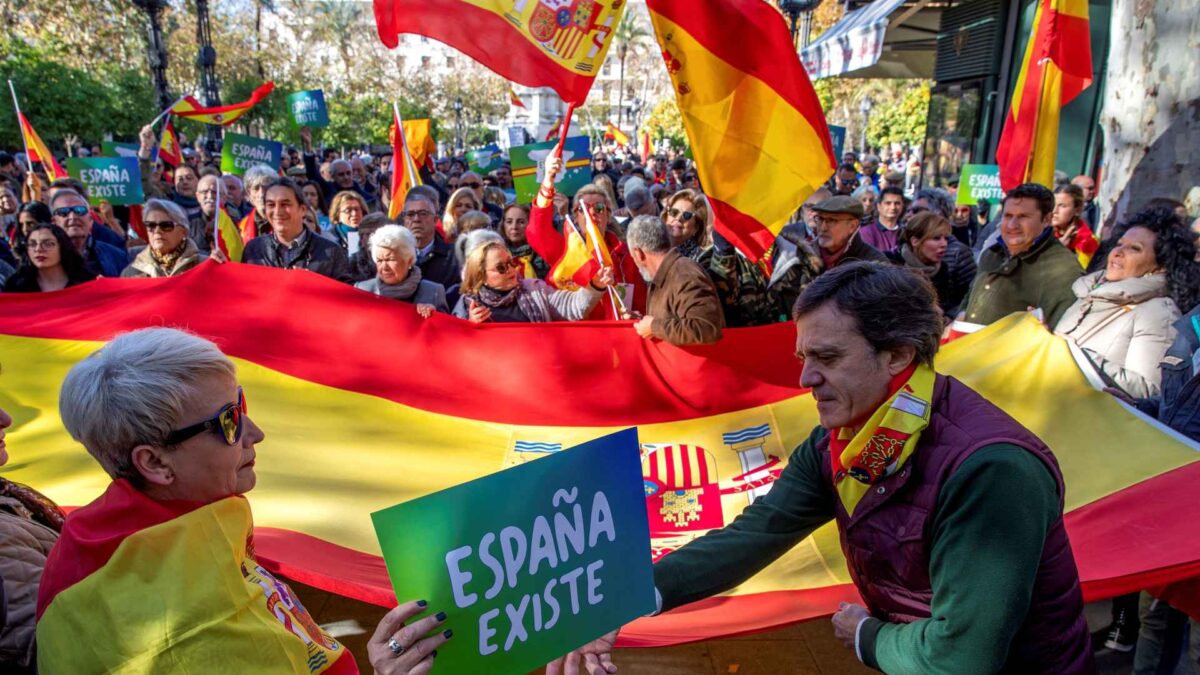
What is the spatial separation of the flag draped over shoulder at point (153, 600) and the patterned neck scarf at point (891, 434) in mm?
1306

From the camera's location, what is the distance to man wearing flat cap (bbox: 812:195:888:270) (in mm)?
5273

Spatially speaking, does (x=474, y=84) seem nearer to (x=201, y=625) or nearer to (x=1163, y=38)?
(x=1163, y=38)

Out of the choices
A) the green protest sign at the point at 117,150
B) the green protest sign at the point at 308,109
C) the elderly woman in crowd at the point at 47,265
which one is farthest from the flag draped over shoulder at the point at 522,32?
the green protest sign at the point at 308,109

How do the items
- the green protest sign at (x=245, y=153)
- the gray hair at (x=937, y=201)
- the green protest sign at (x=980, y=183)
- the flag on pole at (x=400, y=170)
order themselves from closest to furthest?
1. the gray hair at (x=937, y=201)
2. the green protest sign at (x=980, y=183)
3. the flag on pole at (x=400, y=170)
4. the green protest sign at (x=245, y=153)

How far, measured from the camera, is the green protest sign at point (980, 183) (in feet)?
29.1

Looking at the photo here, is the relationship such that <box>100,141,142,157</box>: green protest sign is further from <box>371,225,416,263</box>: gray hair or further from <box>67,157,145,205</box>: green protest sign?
<box>371,225,416,263</box>: gray hair

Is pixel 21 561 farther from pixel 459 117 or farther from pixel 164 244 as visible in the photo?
pixel 459 117

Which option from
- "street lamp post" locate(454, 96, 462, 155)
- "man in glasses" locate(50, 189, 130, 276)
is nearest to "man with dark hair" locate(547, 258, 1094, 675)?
"man in glasses" locate(50, 189, 130, 276)

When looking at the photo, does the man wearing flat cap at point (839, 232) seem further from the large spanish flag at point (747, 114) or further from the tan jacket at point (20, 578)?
the tan jacket at point (20, 578)

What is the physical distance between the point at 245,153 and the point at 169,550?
10414 mm

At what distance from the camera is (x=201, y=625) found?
149 cm

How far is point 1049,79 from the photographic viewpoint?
601 cm

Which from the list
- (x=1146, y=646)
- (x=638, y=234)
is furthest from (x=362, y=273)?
(x=1146, y=646)

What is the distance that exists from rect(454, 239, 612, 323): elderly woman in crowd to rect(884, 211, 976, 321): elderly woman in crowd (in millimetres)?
2330
